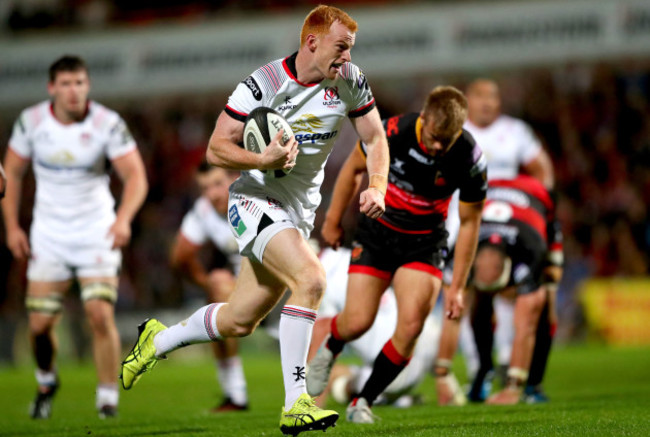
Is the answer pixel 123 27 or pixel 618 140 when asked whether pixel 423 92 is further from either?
pixel 123 27

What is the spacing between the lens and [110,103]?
21219mm

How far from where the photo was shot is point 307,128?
5.38 metres

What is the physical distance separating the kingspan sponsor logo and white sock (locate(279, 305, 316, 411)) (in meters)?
0.94

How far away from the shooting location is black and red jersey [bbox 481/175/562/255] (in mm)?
8312

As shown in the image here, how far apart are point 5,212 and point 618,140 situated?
1206 cm

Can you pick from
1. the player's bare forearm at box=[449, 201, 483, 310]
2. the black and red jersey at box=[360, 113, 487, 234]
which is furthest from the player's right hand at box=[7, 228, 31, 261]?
the player's bare forearm at box=[449, 201, 483, 310]

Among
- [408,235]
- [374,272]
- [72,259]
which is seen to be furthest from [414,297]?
[72,259]

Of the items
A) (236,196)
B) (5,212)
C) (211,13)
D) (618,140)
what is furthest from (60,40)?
(236,196)

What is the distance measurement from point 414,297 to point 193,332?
145 cm

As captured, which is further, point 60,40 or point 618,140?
point 60,40

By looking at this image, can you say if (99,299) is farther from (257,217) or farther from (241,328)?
(257,217)

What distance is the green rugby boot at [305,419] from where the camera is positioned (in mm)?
4770

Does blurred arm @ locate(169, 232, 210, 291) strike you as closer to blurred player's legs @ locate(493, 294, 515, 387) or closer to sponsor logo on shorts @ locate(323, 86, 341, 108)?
blurred player's legs @ locate(493, 294, 515, 387)

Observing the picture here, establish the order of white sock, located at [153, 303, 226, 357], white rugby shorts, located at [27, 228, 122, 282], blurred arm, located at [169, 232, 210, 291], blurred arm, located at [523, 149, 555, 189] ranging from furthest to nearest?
blurred arm, located at [523, 149, 555, 189] < blurred arm, located at [169, 232, 210, 291] < white rugby shorts, located at [27, 228, 122, 282] < white sock, located at [153, 303, 226, 357]
